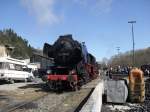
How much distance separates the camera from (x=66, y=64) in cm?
2633

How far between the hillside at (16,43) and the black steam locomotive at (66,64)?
79312 mm

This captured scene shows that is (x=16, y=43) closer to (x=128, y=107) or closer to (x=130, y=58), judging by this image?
(x=130, y=58)

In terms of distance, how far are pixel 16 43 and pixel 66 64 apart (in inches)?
3659

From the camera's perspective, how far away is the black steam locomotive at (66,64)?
25266mm

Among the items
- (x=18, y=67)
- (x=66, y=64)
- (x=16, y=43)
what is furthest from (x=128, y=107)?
(x=16, y=43)

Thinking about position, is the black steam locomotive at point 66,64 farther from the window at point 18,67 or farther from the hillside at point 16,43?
the hillside at point 16,43

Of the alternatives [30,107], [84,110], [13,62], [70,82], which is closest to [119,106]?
[30,107]

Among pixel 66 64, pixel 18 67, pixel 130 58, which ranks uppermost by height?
pixel 130 58

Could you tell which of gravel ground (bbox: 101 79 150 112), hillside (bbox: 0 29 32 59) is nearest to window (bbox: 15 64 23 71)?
gravel ground (bbox: 101 79 150 112)

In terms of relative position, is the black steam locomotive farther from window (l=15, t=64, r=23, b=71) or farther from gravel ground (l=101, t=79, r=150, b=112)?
window (l=15, t=64, r=23, b=71)

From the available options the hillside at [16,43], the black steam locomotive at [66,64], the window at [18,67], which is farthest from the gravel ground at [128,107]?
the hillside at [16,43]

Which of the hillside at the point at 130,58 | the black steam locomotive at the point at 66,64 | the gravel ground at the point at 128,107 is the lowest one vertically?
the gravel ground at the point at 128,107

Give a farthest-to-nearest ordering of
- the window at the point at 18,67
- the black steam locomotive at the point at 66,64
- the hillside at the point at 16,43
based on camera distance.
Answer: the hillside at the point at 16,43 → the window at the point at 18,67 → the black steam locomotive at the point at 66,64

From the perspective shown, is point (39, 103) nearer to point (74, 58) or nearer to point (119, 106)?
point (119, 106)
